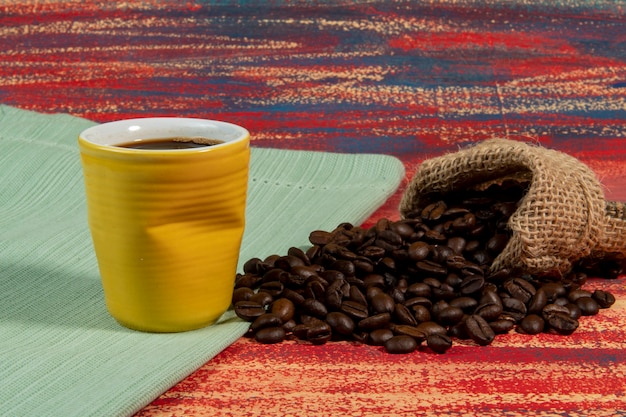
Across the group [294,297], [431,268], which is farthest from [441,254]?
[294,297]

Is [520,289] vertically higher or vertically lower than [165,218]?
lower

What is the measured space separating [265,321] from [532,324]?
0.38 m

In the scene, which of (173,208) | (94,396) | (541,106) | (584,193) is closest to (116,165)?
(173,208)

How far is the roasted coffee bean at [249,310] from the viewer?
3.93 ft

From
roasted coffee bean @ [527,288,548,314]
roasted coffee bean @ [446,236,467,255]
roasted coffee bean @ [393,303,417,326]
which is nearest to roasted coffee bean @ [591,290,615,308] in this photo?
roasted coffee bean @ [527,288,548,314]

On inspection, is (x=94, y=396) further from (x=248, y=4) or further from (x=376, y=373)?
(x=248, y=4)

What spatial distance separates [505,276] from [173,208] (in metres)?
0.54

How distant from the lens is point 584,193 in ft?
4.57

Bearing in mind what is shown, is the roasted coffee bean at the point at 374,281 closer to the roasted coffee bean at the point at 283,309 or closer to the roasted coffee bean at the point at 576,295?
the roasted coffee bean at the point at 283,309

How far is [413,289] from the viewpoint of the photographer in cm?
127

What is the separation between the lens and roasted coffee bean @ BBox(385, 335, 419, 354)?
45.1 inches

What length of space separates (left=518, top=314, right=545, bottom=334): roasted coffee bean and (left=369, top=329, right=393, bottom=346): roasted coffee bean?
20 centimetres

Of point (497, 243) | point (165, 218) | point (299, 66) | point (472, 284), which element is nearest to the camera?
point (165, 218)

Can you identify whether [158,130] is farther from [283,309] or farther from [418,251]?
[418,251]
